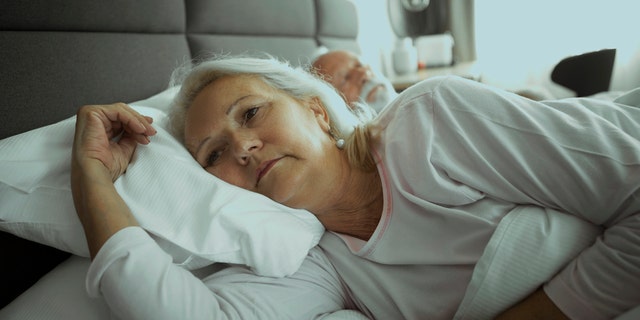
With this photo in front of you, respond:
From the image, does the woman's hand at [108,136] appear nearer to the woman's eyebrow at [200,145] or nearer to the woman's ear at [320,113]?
the woman's eyebrow at [200,145]

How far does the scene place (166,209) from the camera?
29.3 inches

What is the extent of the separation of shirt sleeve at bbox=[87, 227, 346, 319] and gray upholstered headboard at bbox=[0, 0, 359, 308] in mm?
361

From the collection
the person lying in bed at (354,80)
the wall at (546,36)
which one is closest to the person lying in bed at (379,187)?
the person lying in bed at (354,80)

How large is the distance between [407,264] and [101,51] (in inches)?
38.9

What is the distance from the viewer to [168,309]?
60 centimetres

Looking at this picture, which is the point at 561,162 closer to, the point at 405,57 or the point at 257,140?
the point at 257,140

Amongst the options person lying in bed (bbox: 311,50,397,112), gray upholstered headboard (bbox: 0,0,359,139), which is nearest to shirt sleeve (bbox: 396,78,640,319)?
gray upholstered headboard (bbox: 0,0,359,139)

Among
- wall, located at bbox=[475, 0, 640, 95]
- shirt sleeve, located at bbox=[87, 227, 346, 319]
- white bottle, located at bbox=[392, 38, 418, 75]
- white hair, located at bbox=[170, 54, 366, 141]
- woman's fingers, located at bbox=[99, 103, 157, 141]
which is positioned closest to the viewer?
shirt sleeve, located at bbox=[87, 227, 346, 319]

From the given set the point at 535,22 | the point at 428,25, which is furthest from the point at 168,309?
the point at 428,25

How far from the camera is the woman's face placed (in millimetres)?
→ 815

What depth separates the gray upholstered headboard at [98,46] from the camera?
86 centimetres

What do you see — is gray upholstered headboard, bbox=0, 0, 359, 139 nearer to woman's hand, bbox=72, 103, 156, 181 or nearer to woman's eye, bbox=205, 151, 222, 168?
woman's hand, bbox=72, 103, 156, 181

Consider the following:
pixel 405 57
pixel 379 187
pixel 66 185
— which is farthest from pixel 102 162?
pixel 405 57

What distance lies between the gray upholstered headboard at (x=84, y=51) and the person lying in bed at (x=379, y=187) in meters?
0.17
